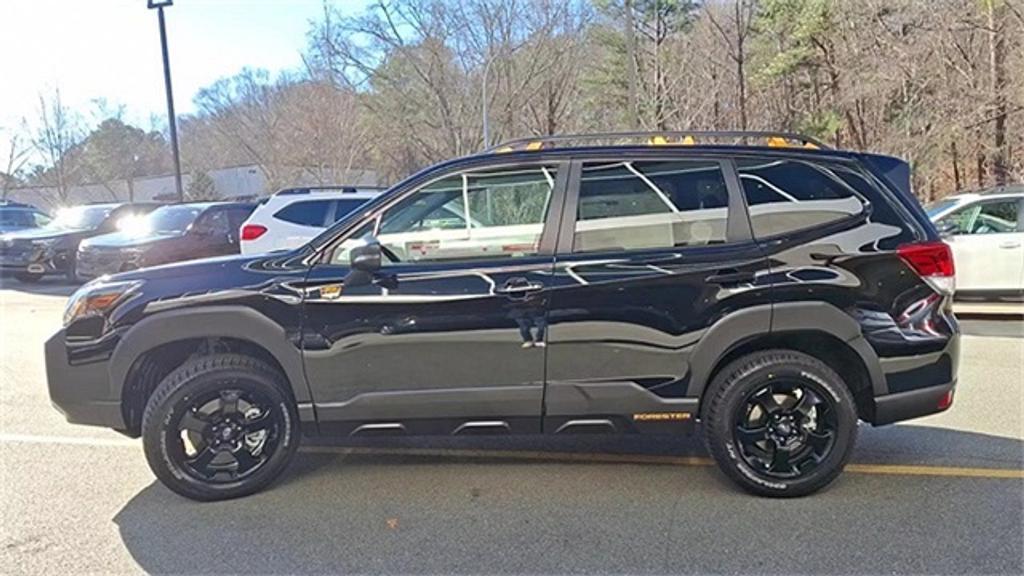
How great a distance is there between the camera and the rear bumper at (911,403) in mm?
3514

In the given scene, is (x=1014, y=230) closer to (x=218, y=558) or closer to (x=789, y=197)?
(x=789, y=197)

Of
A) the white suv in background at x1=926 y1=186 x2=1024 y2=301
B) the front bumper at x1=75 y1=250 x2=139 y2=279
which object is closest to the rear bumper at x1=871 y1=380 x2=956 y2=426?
the white suv in background at x1=926 y1=186 x2=1024 y2=301

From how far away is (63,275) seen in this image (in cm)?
1431

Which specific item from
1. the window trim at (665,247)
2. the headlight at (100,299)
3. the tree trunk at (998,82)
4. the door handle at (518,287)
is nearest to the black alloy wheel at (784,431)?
the window trim at (665,247)

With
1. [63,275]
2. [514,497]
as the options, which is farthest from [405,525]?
[63,275]

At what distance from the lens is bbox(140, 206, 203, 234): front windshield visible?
11.8m

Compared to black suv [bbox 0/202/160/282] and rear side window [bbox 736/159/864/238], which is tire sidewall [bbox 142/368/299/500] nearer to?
rear side window [bbox 736/159/864/238]

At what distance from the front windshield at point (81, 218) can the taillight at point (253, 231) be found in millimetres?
6666

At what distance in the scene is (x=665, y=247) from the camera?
349cm

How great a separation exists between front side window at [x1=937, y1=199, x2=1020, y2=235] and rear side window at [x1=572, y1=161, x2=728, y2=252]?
6842mm

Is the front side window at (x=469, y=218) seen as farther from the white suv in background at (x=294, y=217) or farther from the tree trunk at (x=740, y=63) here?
the tree trunk at (x=740, y=63)

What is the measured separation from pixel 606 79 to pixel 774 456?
24506 millimetres

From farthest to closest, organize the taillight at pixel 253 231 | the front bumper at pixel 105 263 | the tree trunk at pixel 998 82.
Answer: the tree trunk at pixel 998 82 < the front bumper at pixel 105 263 < the taillight at pixel 253 231

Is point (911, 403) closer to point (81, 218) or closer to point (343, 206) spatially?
point (343, 206)
